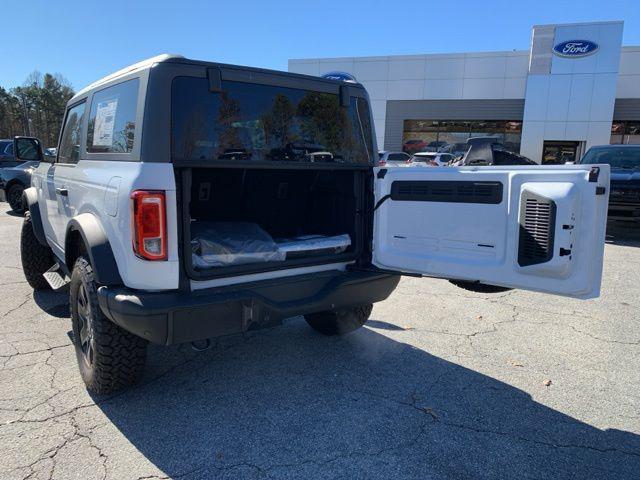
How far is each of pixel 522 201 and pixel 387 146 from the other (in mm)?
26278

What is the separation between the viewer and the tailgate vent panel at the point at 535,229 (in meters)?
2.54

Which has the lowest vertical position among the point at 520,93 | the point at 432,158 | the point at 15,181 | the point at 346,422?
the point at 346,422

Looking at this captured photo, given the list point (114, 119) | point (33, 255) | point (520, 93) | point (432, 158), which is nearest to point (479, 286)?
point (114, 119)

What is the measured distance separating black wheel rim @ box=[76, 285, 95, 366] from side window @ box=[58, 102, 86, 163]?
1.19 meters

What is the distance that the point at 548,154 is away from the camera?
25.6 metres

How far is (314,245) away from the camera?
3.34 metres

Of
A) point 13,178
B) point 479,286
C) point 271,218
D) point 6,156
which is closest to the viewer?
point 479,286

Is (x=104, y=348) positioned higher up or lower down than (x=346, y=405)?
A: higher up

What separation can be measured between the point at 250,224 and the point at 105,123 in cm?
124

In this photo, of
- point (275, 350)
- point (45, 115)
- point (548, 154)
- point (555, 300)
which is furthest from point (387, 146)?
point (45, 115)

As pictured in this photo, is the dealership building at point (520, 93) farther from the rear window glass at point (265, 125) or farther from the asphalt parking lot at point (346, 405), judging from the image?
the rear window glass at point (265, 125)

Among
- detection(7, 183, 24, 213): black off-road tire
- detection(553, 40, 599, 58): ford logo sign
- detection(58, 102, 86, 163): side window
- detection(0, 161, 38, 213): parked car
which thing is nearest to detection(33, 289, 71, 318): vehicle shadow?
detection(58, 102, 86, 163): side window

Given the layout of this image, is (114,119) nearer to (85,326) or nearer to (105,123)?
(105,123)

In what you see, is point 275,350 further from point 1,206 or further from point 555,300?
point 1,206
